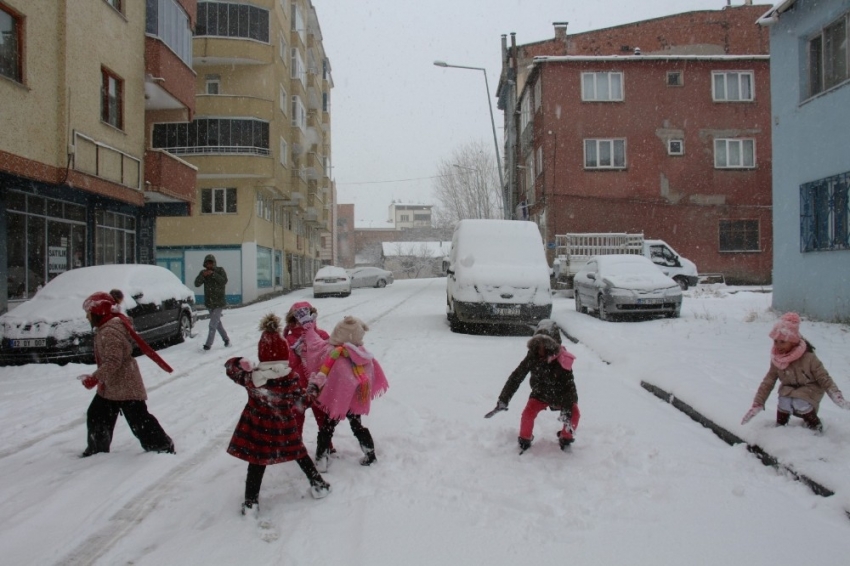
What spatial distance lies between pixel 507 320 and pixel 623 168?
62.0 ft

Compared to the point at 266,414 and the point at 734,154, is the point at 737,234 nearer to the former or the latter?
the point at 734,154

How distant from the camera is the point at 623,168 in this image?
2927cm

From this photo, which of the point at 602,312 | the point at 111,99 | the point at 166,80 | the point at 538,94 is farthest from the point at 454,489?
the point at 538,94

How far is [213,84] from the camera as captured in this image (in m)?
29.1

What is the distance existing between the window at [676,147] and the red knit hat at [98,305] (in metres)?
28.5

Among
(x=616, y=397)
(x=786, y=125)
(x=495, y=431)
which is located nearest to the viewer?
(x=495, y=431)

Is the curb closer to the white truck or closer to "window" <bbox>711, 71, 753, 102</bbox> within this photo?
the white truck

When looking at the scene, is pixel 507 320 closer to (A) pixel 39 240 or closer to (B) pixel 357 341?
(B) pixel 357 341

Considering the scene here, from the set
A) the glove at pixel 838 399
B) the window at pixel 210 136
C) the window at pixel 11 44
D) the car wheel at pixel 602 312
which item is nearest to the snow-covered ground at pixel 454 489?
the glove at pixel 838 399

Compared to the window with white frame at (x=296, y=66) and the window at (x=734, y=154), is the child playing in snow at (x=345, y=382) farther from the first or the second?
the window with white frame at (x=296, y=66)

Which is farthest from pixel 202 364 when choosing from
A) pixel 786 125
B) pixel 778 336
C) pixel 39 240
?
pixel 786 125

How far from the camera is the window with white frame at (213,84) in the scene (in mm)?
29047

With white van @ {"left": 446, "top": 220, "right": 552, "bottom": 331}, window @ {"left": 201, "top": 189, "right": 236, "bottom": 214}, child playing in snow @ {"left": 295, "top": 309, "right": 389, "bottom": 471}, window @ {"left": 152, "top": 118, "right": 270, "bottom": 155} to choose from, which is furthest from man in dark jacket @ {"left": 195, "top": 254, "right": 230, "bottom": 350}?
window @ {"left": 201, "top": 189, "right": 236, "bottom": 214}

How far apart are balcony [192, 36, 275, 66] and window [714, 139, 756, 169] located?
68.7 ft
